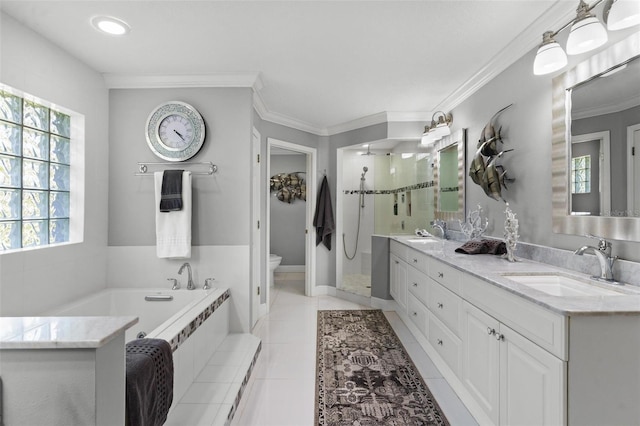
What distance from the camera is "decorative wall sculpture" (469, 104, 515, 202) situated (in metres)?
2.27

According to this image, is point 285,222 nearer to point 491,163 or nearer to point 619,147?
point 491,163

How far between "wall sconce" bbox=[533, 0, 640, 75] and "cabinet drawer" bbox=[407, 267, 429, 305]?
63.2 inches

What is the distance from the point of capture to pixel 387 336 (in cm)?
293

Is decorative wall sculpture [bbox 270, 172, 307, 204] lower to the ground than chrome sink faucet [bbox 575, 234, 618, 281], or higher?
higher

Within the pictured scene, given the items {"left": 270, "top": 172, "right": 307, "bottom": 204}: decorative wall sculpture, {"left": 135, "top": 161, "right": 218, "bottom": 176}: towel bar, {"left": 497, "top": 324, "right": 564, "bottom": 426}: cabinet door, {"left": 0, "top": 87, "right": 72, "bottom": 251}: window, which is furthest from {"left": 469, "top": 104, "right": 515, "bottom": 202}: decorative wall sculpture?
{"left": 270, "top": 172, "right": 307, "bottom": 204}: decorative wall sculpture

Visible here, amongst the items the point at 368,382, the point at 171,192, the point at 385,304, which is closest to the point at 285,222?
the point at 385,304

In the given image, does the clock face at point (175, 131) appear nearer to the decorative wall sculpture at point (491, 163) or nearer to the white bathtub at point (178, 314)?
the white bathtub at point (178, 314)

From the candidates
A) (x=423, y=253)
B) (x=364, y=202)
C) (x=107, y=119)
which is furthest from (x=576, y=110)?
(x=107, y=119)

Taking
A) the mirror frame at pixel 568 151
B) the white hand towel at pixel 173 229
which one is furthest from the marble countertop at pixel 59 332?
the mirror frame at pixel 568 151

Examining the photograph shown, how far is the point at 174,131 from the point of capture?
2688mm

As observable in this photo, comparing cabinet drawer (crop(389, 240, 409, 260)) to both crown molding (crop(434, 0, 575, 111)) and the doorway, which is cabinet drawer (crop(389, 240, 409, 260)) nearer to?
crown molding (crop(434, 0, 575, 111))

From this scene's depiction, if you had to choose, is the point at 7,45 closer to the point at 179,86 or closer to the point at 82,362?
the point at 179,86

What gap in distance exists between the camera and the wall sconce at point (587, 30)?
1.22 meters

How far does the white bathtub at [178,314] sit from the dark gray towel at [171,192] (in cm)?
73
